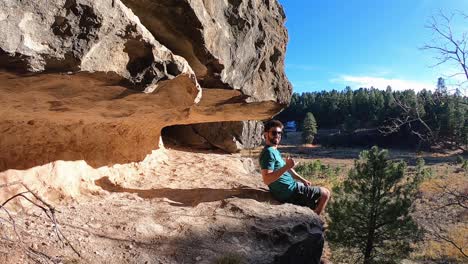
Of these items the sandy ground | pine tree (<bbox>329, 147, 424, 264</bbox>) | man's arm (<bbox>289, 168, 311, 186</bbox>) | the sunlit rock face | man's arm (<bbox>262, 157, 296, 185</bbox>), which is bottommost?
pine tree (<bbox>329, 147, 424, 264</bbox>)

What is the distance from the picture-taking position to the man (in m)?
4.43

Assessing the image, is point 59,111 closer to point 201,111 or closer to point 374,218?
point 201,111

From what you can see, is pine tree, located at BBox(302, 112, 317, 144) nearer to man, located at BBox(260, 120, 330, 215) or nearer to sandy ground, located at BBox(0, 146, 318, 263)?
sandy ground, located at BBox(0, 146, 318, 263)

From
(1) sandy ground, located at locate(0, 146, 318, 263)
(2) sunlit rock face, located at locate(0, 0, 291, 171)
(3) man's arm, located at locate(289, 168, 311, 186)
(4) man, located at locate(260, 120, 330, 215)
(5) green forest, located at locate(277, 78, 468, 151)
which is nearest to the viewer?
(2) sunlit rock face, located at locate(0, 0, 291, 171)

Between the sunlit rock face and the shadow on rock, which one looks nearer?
the sunlit rock face

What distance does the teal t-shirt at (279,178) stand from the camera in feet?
14.8

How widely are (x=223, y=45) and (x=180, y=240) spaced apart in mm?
2180

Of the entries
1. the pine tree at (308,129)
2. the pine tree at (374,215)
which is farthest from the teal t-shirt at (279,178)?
the pine tree at (308,129)

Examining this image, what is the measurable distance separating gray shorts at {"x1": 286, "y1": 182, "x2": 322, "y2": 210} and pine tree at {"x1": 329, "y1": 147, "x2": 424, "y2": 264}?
8.43 metres

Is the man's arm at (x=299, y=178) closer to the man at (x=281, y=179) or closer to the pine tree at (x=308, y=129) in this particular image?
the man at (x=281, y=179)

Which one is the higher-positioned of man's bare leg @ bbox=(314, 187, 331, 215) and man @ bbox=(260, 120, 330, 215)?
man @ bbox=(260, 120, 330, 215)

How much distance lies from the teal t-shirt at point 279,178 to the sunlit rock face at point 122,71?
94 centimetres

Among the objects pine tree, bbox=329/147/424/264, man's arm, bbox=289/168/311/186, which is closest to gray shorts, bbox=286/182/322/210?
man's arm, bbox=289/168/311/186

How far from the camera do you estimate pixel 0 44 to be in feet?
→ 7.30
